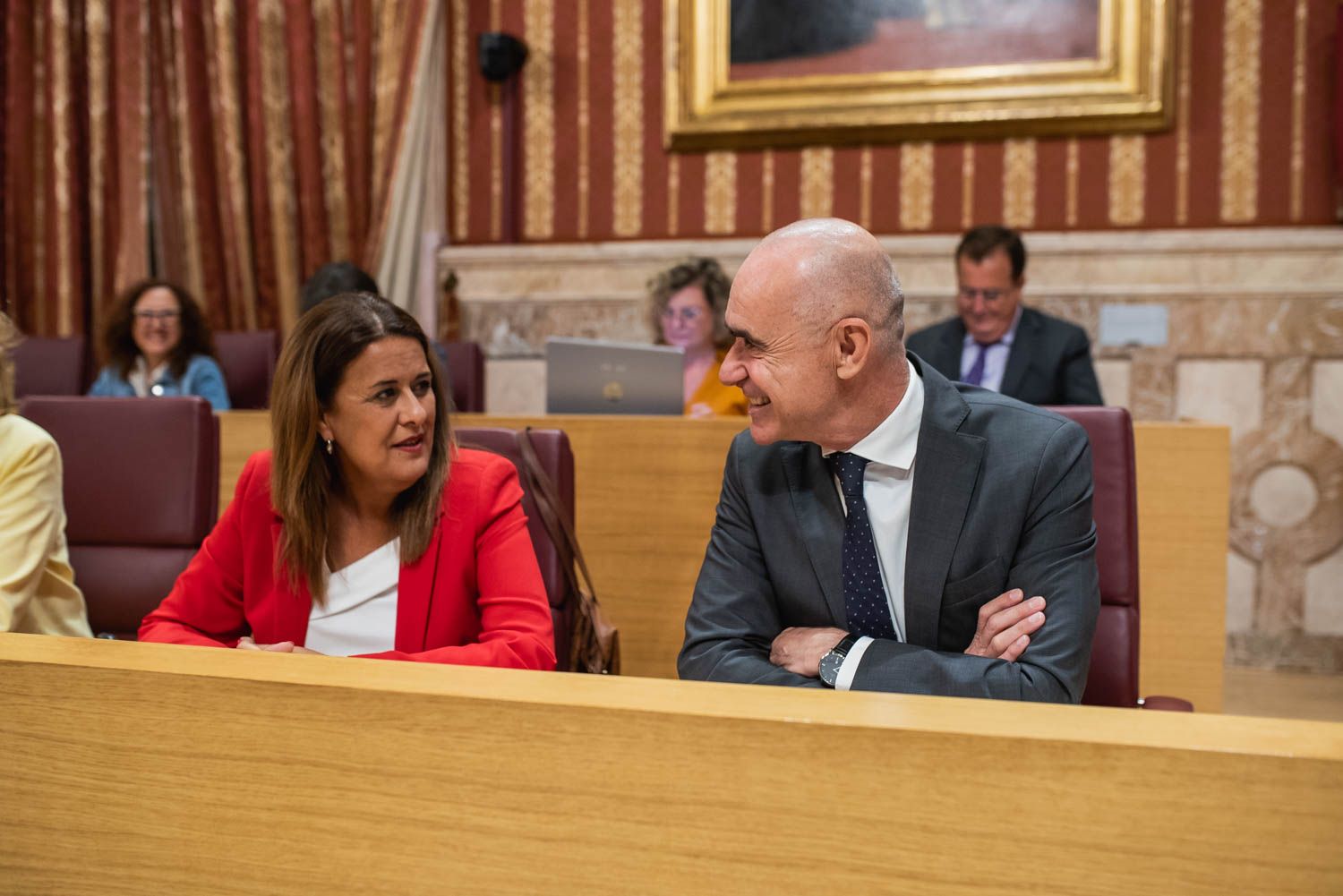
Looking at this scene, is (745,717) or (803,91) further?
(803,91)

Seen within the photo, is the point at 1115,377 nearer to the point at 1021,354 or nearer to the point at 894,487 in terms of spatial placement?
the point at 1021,354

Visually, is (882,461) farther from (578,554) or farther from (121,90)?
(121,90)

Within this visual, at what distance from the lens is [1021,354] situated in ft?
12.0

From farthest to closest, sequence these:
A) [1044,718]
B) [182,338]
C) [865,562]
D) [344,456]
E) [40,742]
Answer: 1. [182,338]
2. [344,456]
3. [865,562]
4. [40,742]
5. [1044,718]

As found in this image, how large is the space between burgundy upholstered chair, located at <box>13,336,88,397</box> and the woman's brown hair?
3.01m

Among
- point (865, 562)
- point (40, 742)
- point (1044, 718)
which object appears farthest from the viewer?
point (865, 562)

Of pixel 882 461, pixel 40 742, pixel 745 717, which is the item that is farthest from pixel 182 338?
pixel 745 717

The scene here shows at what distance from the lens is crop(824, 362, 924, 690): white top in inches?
58.1

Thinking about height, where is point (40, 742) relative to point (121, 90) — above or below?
below

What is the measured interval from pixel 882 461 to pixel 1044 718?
82cm

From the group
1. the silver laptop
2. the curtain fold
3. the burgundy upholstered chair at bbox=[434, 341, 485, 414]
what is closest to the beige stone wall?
the burgundy upholstered chair at bbox=[434, 341, 485, 414]

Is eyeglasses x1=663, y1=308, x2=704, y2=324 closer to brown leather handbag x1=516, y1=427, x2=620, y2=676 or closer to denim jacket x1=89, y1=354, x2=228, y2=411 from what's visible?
denim jacket x1=89, y1=354, x2=228, y2=411

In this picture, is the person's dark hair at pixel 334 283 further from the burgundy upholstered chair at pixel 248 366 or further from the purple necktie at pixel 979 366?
the purple necktie at pixel 979 366

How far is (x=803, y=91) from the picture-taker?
465cm
